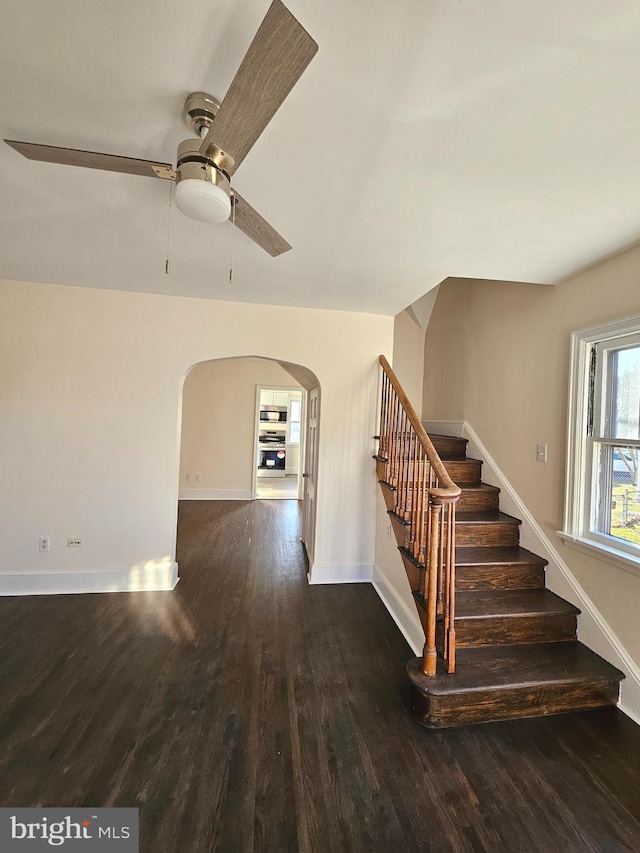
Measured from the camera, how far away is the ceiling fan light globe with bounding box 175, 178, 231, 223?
3.78 ft

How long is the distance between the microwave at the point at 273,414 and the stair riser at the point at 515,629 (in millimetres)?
7752

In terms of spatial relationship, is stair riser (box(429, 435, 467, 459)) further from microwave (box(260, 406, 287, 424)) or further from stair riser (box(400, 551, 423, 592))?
microwave (box(260, 406, 287, 424))

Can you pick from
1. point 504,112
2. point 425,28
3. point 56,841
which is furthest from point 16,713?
point 504,112

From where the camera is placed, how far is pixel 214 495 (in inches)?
252

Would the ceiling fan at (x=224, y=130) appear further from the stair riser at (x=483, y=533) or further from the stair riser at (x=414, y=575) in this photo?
the stair riser at (x=483, y=533)

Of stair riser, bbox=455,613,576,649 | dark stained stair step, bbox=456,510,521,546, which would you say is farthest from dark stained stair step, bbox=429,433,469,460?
stair riser, bbox=455,613,576,649

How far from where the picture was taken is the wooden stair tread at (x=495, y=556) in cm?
238

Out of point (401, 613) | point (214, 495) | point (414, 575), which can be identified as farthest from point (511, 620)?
point (214, 495)

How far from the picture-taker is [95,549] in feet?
9.79

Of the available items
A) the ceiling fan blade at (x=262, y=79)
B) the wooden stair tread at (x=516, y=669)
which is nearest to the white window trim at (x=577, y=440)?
the wooden stair tread at (x=516, y=669)

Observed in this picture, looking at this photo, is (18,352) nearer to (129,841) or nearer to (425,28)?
(129,841)

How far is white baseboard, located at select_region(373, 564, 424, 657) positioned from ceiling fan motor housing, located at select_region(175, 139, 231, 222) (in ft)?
8.50

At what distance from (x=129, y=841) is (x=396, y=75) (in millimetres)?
2671

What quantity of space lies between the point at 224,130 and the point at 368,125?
1.69 ft
